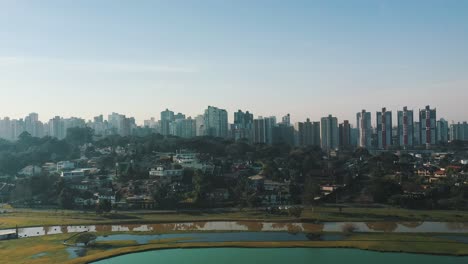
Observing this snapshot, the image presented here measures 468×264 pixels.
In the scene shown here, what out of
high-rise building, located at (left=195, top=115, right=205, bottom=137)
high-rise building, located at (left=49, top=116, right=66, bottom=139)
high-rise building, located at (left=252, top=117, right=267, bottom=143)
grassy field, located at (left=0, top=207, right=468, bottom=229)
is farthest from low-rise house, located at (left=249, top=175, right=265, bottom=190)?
high-rise building, located at (left=49, top=116, right=66, bottom=139)

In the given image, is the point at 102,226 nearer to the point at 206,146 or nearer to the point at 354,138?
the point at 206,146

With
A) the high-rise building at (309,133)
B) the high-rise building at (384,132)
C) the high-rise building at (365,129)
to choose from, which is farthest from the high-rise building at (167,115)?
the high-rise building at (384,132)

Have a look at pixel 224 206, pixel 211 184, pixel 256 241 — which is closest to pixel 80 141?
pixel 211 184

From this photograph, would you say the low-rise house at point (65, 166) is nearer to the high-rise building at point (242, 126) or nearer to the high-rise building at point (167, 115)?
the high-rise building at point (242, 126)

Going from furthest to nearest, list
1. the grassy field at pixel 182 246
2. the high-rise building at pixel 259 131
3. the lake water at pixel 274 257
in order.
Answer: the high-rise building at pixel 259 131
the grassy field at pixel 182 246
the lake water at pixel 274 257

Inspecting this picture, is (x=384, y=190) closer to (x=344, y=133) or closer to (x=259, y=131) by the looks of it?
(x=259, y=131)

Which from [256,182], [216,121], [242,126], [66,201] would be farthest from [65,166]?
[242,126]

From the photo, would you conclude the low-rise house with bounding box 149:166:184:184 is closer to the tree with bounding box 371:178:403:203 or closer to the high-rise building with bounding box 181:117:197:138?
the tree with bounding box 371:178:403:203
